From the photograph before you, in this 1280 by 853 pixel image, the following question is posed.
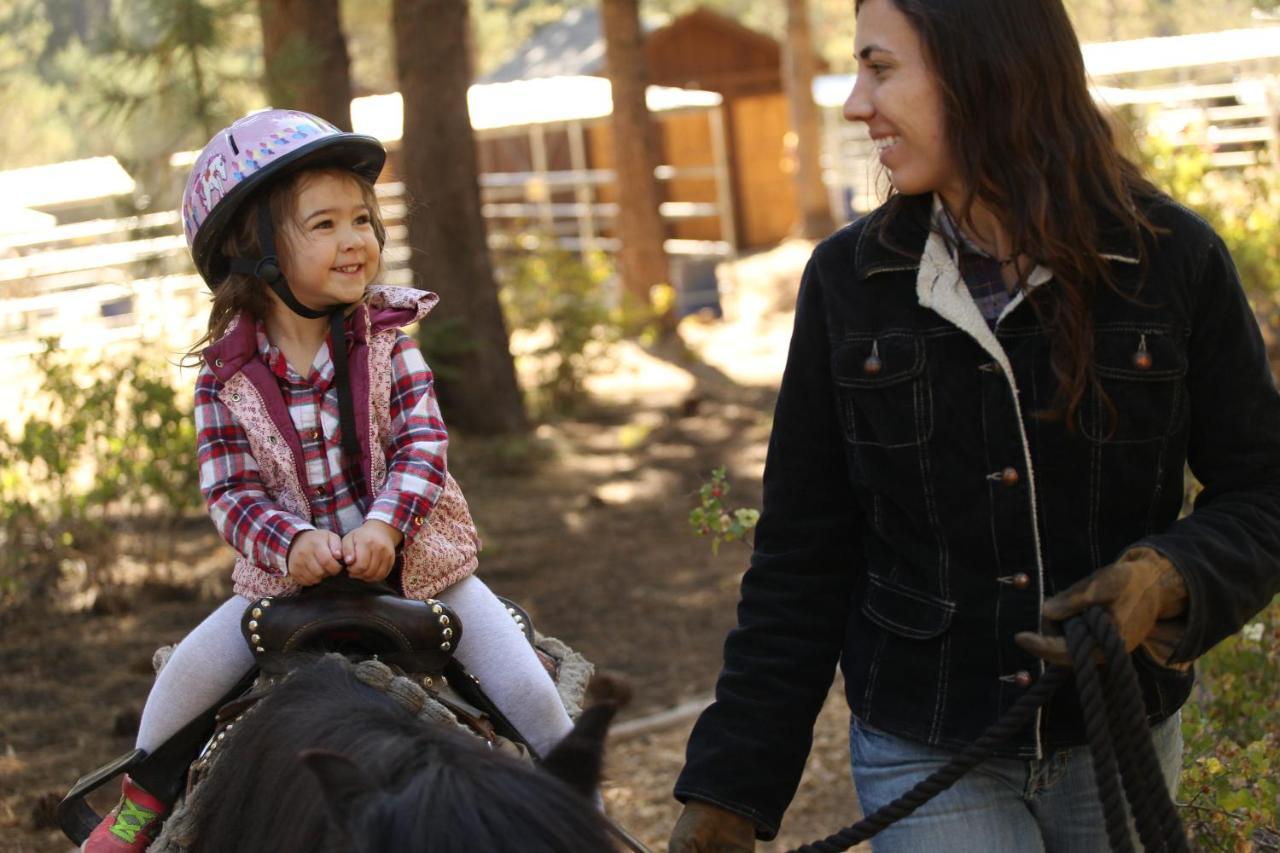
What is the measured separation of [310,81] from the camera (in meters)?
7.67

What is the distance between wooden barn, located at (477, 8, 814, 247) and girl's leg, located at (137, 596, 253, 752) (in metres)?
26.5

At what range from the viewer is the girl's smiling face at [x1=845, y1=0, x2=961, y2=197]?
229 cm

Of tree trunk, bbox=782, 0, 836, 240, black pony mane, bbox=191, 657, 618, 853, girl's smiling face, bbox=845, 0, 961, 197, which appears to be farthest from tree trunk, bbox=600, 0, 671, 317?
black pony mane, bbox=191, 657, 618, 853

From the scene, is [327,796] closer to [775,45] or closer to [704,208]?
[704,208]

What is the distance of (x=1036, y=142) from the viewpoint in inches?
89.7

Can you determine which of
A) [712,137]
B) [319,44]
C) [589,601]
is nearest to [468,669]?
[589,601]

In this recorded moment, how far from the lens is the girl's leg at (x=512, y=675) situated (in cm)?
283

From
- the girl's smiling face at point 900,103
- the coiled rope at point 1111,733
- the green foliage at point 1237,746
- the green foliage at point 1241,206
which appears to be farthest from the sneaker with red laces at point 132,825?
the green foliage at point 1241,206

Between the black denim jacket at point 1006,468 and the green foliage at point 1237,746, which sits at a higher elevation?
the black denim jacket at point 1006,468

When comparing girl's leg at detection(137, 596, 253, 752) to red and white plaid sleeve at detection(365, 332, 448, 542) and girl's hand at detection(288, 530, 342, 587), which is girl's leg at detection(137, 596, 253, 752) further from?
red and white plaid sleeve at detection(365, 332, 448, 542)

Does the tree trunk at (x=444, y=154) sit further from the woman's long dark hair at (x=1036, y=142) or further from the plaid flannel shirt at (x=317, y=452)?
the woman's long dark hair at (x=1036, y=142)

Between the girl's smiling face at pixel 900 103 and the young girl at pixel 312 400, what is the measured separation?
1.03 m

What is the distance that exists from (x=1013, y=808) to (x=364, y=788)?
1.02 meters

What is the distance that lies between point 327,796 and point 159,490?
5.86m
